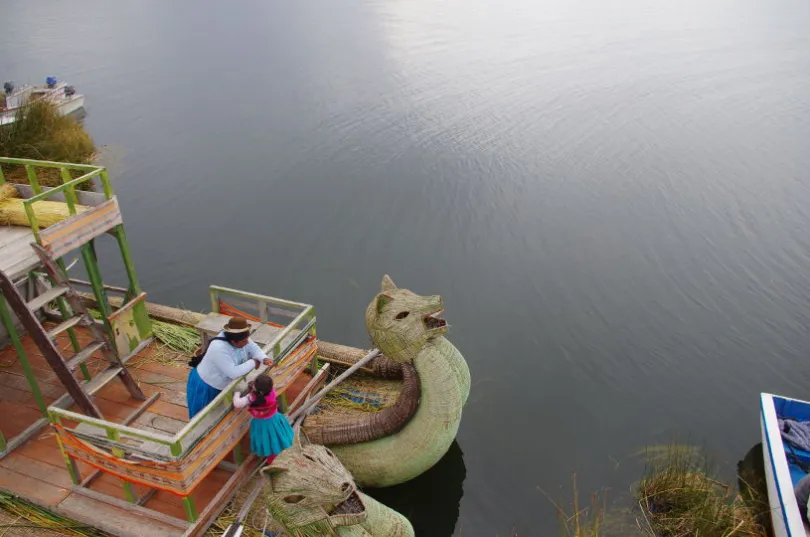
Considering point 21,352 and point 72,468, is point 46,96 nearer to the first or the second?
point 21,352

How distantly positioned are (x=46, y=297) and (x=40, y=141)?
13378mm

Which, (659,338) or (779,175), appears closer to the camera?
(659,338)

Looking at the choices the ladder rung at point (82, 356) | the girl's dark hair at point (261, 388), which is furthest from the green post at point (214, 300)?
the girl's dark hair at point (261, 388)

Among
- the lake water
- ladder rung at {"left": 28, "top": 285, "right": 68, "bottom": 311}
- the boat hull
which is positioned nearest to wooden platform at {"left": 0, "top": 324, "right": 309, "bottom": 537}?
ladder rung at {"left": 28, "top": 285, "right": 68, "bottom": 311}

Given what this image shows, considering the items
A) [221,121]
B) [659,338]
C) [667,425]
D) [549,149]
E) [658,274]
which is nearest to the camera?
[667,425]

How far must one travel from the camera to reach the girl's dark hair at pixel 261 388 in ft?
21.4

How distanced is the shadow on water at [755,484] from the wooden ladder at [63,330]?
8.65 meters

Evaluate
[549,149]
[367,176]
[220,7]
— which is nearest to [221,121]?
[367,176]

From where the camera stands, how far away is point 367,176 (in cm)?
1944

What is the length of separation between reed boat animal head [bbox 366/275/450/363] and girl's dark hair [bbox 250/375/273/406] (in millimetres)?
1460

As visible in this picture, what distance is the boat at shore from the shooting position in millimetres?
21984

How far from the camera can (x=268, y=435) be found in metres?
6.97

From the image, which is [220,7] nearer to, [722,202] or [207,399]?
[722,202]

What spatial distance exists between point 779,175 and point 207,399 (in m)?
18.2
